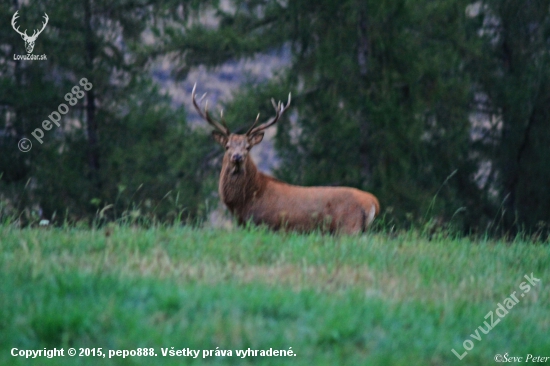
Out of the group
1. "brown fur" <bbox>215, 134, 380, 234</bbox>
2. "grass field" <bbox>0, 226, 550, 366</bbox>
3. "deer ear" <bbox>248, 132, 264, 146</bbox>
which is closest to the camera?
"grass field" <bbox>0, 226, 550, 366</bbox>

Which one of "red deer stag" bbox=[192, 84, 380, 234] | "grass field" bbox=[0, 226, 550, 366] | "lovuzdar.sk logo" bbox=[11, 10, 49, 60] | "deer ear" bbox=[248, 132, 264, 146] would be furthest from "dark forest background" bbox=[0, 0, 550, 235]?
"grass field" bbox=[0, 226, 550, 366]

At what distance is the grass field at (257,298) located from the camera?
500 cm

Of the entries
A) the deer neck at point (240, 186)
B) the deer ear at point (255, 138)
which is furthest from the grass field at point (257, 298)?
the deer ear at point (255, 138)

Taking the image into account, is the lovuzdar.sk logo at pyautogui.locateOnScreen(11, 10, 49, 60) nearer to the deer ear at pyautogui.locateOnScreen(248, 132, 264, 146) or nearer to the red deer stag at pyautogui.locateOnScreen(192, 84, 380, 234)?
the red deer stag at pyautogui.locateOnScreen(192, 84, 380, 234)

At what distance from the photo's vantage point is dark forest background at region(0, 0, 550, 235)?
17781mm

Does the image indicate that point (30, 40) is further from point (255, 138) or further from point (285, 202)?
point (285, 202)

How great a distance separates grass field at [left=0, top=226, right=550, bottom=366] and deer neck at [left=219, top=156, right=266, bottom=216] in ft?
5.81

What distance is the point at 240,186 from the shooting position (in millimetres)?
9664

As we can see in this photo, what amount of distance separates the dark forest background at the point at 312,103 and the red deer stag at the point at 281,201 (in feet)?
21.2

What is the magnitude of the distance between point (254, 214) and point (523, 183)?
10.5 m

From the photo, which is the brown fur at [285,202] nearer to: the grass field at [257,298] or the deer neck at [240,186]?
the deer neck at [240,186]

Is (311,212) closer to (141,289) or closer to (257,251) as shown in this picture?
(257,251)

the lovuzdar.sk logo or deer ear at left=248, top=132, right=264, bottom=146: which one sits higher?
the lovuzdar.sk logo

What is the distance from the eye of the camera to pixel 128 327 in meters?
5.05
